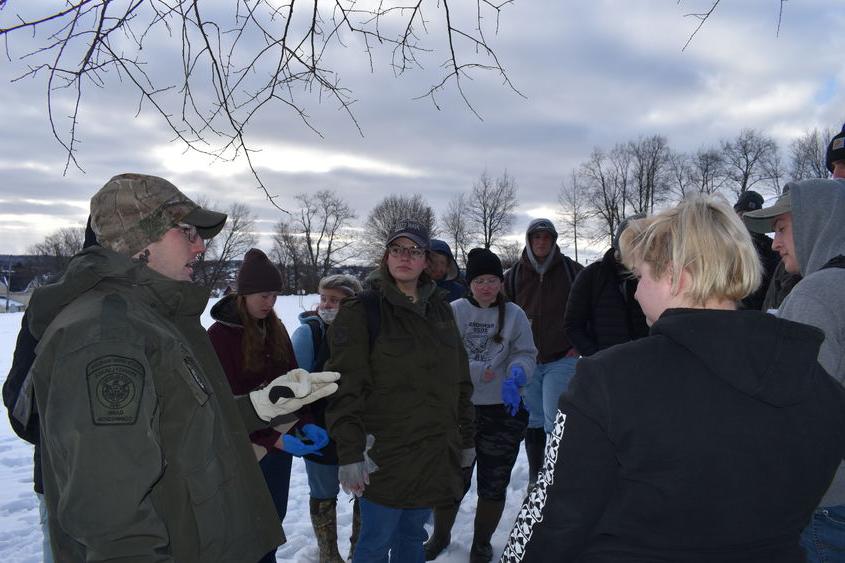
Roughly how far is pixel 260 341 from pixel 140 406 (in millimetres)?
2076

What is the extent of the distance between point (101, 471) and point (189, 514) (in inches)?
13.0

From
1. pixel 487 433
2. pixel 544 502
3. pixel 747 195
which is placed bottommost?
pixel 487 433

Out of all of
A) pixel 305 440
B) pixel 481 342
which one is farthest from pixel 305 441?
pixel 481 342

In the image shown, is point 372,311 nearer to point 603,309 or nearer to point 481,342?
point 481,342

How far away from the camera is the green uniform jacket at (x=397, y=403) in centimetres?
278

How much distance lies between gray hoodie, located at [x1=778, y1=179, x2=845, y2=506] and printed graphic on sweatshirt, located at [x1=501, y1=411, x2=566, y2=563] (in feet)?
3.29

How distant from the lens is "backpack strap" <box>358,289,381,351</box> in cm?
286

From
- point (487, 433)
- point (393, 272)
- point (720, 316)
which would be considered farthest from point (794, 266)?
point (487, 433)

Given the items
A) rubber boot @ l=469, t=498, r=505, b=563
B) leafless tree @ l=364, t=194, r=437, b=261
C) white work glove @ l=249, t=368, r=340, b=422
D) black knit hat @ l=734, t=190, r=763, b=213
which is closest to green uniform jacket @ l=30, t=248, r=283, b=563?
white work glove @ l=249, t=368, r=340, b=422

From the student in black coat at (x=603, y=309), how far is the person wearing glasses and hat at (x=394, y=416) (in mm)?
1476

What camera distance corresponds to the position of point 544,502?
132cm

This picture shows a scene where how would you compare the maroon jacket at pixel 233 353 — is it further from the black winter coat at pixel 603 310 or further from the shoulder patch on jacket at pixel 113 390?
the black winter coat at pixel 603 310

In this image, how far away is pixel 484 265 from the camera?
407 centimetres

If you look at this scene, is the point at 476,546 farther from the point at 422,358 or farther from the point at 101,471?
the point at 101,471
